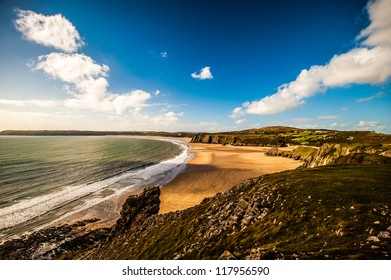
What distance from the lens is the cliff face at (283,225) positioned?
8.40 metres

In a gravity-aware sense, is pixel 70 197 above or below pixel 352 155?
below

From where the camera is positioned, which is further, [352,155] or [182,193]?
[182,193]

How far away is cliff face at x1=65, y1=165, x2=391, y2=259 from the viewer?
8.40 meters

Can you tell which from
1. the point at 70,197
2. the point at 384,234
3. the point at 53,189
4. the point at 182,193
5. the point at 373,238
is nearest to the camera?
the point at 373,238

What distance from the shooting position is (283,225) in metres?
10.6

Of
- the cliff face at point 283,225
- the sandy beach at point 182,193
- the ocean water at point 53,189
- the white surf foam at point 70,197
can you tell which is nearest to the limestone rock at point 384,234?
the cliff face at point 283,225

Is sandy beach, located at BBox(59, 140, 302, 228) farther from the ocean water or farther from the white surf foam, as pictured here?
the ocean water

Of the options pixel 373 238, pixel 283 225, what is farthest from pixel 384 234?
pixel 283 225

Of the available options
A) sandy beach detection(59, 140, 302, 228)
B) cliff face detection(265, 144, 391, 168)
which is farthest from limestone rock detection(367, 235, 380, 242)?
sandy beach detection(59, 140, 302, 228)

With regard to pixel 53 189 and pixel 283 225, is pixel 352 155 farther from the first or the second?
pixel 53 189

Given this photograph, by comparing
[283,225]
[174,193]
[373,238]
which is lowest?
[174,193]

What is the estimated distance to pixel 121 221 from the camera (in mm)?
20625
